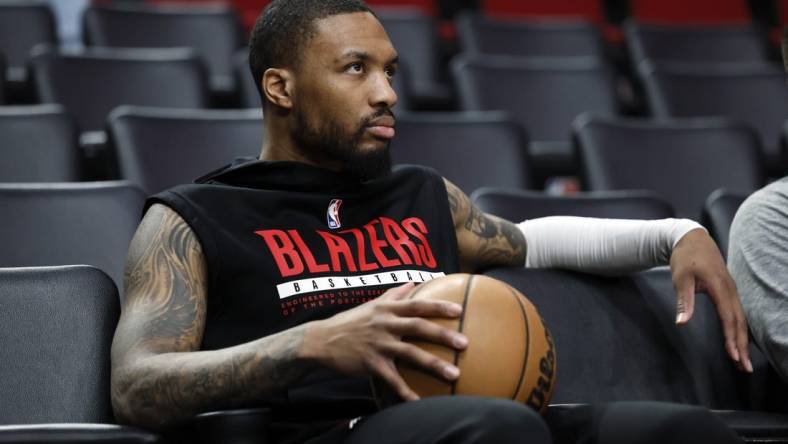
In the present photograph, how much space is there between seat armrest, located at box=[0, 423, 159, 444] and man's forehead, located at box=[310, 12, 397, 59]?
20.0 inches

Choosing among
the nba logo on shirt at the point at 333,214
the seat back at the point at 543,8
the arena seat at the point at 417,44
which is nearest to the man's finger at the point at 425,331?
the nba logo on shirt at the point at 333,214

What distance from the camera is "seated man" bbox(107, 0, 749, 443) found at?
0.97 metres

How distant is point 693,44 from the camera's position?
3.14m

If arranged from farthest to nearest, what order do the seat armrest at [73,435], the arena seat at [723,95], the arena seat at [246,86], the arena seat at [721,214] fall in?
the arena seat at [723,95], the arena seat at [246,86], the arena seat at [721,214], the seat armrest at [73,435]

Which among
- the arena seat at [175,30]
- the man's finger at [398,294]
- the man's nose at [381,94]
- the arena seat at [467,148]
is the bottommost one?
the man's finger at [398,294]

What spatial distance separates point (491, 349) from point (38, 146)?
1.07m

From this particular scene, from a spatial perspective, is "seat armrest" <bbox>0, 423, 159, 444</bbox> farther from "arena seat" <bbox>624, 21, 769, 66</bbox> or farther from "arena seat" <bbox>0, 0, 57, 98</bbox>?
"arena seat" <bbox>624, 21, 769, 66</bbox>

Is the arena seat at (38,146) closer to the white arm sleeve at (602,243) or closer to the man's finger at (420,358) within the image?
the white arm sleeve at (602,243)

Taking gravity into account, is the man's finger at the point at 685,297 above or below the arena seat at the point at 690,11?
below

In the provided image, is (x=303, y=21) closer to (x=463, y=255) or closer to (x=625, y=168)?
(x=463, y=255)

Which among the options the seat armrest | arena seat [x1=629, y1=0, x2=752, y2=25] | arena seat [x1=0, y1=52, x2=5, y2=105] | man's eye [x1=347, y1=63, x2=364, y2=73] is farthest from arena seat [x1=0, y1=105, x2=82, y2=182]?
arena seat [x1=629, y1=0, x2=752, y2=25]

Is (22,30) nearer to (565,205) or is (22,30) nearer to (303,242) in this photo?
(565,205)

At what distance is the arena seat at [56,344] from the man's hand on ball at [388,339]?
303 mm

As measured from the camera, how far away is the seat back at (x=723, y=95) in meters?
2.57
